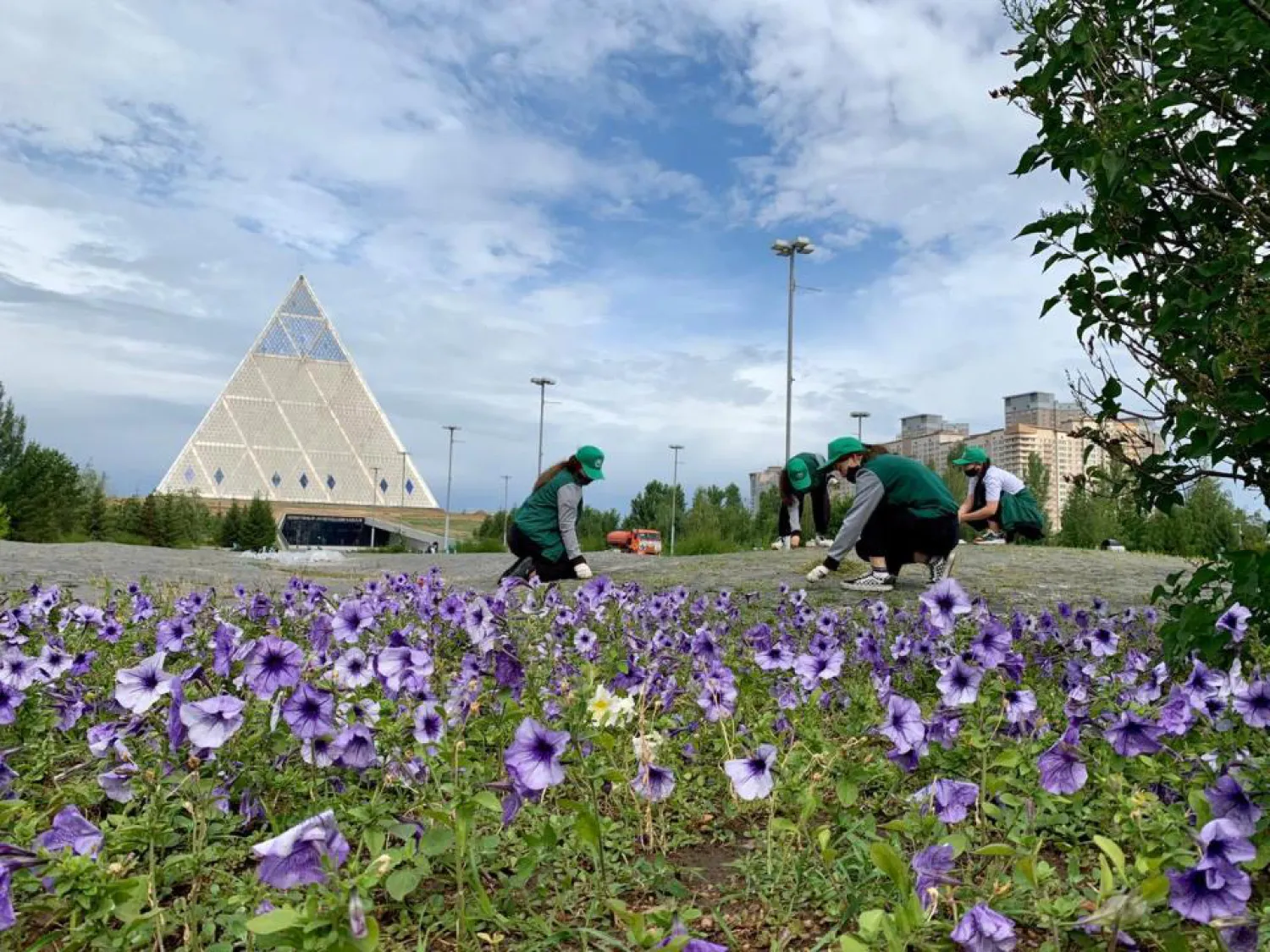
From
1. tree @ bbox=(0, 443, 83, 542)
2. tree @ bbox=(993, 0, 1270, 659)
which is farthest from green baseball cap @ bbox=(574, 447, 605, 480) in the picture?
tree @ bbox=(0, 443, 83, 542)

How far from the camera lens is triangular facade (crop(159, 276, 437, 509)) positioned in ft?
304

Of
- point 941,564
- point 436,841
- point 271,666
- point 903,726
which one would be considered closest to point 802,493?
point 941,564

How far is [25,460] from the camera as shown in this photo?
38.4 meters

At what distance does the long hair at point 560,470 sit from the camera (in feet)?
30.5

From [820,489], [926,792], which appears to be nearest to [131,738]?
[926,792]

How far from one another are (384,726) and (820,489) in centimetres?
965

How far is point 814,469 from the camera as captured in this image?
13141 millimetres

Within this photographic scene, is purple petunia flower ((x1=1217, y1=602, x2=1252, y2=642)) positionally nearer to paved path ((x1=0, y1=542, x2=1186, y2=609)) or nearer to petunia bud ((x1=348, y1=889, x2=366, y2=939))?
petunia bud ((x1=348, y1=889, x2=366, y2=939))

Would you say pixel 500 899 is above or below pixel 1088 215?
below

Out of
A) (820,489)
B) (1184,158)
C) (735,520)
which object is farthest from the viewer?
(735,520)

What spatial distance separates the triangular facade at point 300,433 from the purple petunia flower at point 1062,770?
96.8m

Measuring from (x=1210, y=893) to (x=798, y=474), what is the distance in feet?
35.2

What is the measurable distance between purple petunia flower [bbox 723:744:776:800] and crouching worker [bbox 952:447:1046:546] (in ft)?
28.8

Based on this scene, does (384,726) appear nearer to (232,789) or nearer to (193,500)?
(232,789)
